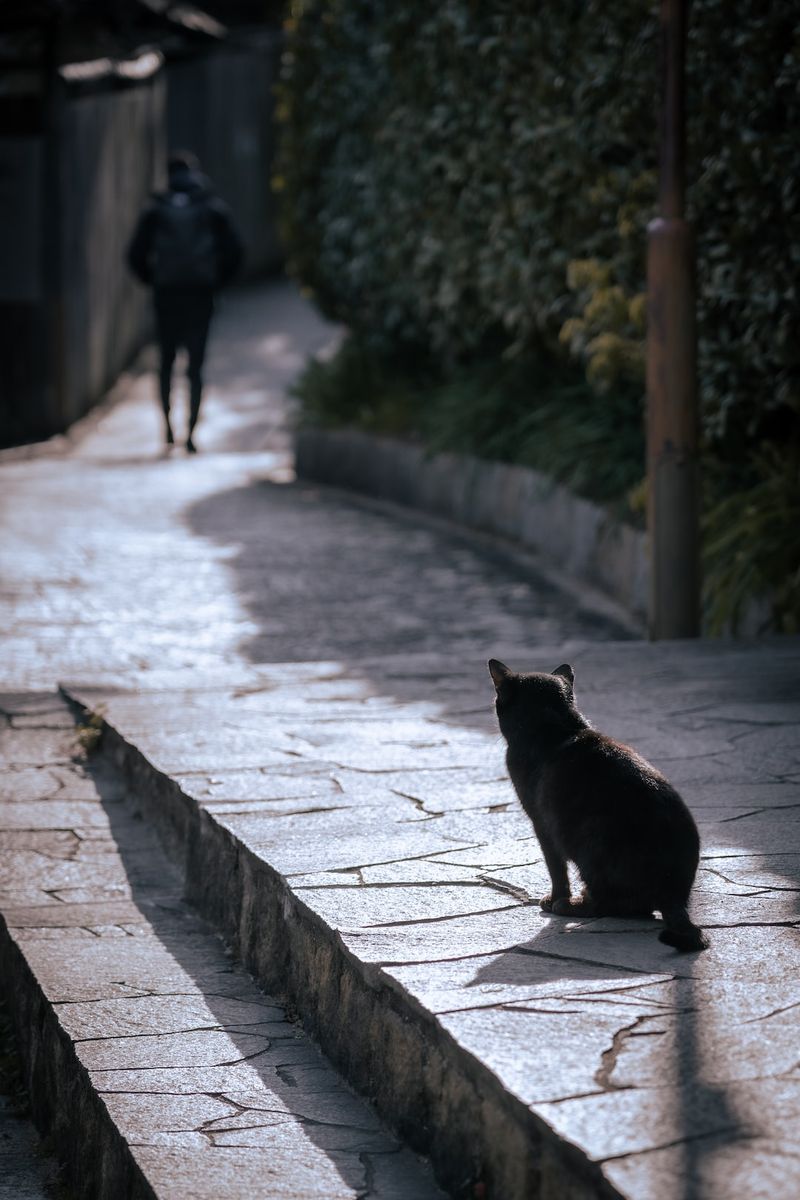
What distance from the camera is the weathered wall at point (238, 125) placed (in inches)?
938

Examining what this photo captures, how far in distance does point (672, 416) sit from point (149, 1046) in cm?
408

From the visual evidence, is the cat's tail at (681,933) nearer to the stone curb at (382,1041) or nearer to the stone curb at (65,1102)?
the stone curb at (382,1041)

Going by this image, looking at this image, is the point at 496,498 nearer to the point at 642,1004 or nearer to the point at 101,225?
the point at 101,225

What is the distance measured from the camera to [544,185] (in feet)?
31.7

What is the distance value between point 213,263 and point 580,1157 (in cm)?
1265

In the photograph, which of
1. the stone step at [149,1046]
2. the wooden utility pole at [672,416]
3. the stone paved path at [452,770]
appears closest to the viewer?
the stone paved path at [452,770]

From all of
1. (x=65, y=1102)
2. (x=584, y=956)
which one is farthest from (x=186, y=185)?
(x=584, y=956)

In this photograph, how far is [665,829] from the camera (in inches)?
142

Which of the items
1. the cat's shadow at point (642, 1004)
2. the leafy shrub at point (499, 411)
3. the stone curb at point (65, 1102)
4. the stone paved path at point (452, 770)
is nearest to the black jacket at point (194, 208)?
the leafy shrub at point (499, 411)

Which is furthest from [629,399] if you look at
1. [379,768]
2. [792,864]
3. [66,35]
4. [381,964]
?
[66,35]

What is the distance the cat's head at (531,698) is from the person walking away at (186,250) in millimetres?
10985

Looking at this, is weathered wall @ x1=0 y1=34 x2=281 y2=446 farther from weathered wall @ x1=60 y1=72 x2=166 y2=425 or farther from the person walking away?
the person walking away

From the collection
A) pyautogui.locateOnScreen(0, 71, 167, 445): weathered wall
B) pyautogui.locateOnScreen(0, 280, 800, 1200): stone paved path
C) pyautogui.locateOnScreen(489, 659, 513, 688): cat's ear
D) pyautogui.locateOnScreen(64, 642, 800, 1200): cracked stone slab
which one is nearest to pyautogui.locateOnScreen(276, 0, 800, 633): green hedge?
pyautogui.locateOnScreen(0, 280, 800, 1200): stone paved path

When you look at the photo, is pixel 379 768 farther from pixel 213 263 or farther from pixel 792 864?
pixel 213 263
